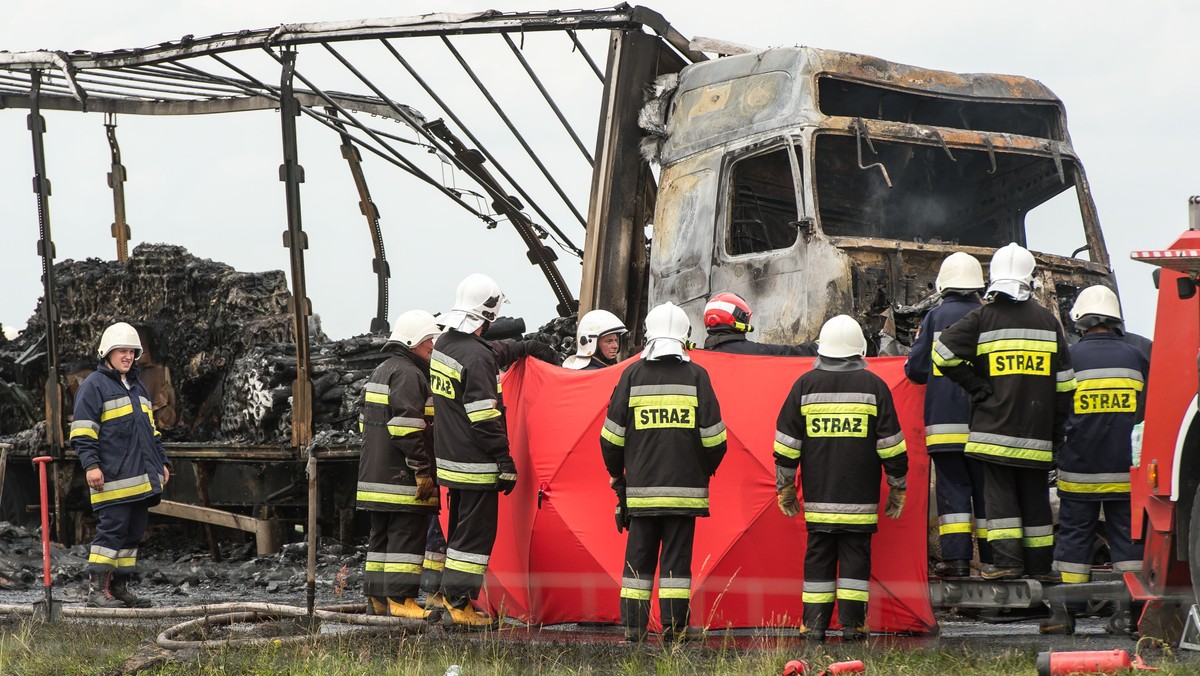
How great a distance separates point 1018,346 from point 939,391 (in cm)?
44

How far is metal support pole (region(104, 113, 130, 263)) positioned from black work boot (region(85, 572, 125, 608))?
22.7 feet

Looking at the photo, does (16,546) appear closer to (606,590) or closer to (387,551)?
(387,551)

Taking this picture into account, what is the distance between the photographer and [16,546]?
11.9 m

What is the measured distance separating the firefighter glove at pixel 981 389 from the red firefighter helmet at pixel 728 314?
1460mm

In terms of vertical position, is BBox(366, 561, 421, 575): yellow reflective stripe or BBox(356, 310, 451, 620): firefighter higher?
BBox(356, 310, 451, 620): firefighter

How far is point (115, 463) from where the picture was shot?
8938mm

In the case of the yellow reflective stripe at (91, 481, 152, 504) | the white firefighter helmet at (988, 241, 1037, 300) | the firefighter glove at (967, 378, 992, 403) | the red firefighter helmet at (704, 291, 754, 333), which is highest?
the white firefighter helmet at (988, 241, 1037, 300)

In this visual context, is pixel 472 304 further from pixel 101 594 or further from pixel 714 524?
pixel 101 594

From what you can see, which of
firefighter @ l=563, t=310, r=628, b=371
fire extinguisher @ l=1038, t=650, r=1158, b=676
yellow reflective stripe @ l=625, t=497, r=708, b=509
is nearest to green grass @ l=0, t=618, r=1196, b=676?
fire extinguisher @ l=1038, t=650, r=1158, b=676

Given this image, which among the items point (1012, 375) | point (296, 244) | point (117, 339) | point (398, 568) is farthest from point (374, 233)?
point (1012, 375)

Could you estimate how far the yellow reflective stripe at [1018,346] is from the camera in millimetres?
6617

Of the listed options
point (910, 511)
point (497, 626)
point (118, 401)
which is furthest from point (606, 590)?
point (118, 401)

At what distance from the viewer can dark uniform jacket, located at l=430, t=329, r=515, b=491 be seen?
7086 mm

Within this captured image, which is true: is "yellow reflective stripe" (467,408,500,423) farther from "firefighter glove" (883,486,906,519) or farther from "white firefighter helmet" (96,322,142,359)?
"white firefighter helmet" (96,322,142,359)
